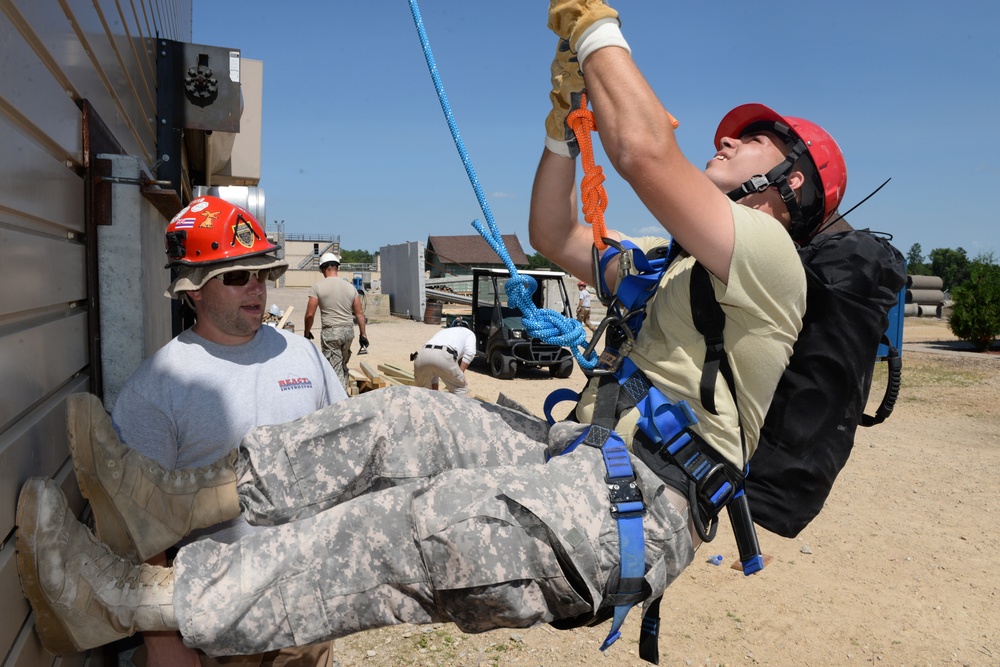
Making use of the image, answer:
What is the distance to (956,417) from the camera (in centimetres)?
1122

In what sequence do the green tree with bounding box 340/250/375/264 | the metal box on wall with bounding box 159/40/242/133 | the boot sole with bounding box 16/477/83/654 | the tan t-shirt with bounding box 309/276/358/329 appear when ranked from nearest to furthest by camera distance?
the boot sole with bounding box 16/477/83/654 < the metal box on wall with bounding box 159/40/242/133 < the tan t-shirt with bounding box 309/276/358/329 < the green tree with bounding box 340/250/375/264

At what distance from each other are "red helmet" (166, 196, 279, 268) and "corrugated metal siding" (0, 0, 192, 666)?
0.37 m

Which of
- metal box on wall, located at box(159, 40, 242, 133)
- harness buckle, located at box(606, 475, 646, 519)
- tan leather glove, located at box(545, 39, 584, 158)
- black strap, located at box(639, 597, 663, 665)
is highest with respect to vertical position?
metal box on wall, located at box(159, 40, 242, 133)

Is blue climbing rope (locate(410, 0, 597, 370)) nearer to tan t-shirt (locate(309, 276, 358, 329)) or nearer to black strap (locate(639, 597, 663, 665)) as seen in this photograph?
black strap (locate(639, 597, 663, 665))

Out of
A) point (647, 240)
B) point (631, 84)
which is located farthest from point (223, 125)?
point (631, 84)

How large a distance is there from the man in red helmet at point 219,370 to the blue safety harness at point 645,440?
4.20ft

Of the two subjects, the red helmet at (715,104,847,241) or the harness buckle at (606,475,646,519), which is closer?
the harness buckle at (606,475,646,519)

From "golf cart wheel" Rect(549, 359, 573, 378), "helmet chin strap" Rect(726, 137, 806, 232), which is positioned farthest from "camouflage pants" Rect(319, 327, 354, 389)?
"helmet chin strap" Rect(726, 137, 806, 232)

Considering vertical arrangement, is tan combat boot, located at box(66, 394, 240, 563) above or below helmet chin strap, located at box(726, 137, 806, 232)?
below

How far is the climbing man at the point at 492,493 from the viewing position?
81.7 inches

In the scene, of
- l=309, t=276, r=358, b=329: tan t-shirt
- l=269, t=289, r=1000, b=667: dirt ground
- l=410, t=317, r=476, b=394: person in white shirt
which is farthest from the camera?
l=309, t=276, r=358, b=329: tan t-shirt

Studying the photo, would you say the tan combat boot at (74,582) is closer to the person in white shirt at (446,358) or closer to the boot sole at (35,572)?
the boot sole at (35,572)

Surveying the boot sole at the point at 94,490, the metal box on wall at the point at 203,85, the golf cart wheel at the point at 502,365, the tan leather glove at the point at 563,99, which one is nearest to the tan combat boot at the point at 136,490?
the boot sole at the point at 94,490

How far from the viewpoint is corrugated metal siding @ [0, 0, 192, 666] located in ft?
5.55
